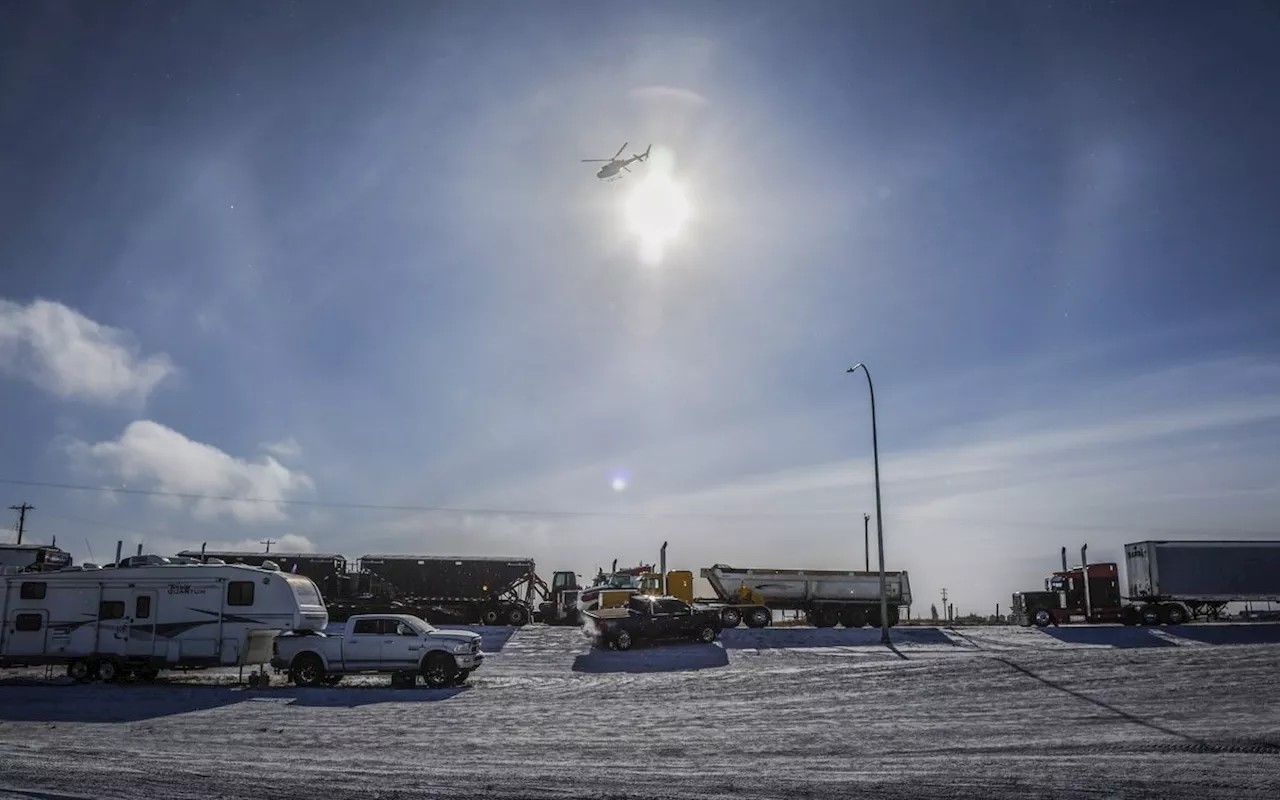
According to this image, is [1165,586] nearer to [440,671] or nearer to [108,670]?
[440,671]

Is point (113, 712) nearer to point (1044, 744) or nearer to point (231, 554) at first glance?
point (1044, 744)

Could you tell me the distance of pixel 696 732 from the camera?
15.6m

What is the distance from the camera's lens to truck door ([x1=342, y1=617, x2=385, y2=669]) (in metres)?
22.9

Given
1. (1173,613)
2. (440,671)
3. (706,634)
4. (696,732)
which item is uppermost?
(1173,613)

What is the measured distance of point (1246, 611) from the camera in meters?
41.5

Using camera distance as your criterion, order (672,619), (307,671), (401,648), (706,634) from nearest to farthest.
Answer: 1. (401,648)
2. (307,671)
3. (672,619)
4. (706,634)

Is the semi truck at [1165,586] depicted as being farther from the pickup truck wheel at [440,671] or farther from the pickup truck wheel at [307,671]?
the pickup truck wheel at [307,671]

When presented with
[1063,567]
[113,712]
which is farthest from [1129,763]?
[1063,567]

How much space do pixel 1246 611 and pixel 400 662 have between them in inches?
1540

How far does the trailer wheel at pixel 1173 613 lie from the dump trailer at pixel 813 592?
36.8 ft

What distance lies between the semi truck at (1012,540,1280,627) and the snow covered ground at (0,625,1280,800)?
50.6 feet

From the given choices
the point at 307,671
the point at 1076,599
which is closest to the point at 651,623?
the point at 307,671

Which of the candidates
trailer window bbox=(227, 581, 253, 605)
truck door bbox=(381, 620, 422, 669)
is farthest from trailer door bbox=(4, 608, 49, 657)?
truck door bbox=(381, 620, 422, 669)

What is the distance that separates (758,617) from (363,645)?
1843 centimetres
